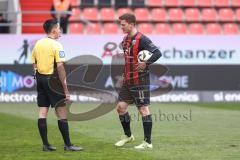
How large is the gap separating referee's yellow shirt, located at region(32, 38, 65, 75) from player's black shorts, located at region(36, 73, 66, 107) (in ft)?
0.39

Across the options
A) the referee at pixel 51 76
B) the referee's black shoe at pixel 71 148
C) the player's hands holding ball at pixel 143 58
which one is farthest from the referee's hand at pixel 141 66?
the referee's black shoe at pixel 71 148

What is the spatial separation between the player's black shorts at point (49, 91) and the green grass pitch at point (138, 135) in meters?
0.78

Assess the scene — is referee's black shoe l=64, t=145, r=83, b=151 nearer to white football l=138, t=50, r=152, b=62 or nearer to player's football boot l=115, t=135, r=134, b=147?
player's football boot l=115, t=135, r=134, b=147

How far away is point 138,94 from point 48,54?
5.40 ft

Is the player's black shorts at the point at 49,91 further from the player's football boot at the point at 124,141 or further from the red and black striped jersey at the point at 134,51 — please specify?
the player's football boot at the point at 124,141

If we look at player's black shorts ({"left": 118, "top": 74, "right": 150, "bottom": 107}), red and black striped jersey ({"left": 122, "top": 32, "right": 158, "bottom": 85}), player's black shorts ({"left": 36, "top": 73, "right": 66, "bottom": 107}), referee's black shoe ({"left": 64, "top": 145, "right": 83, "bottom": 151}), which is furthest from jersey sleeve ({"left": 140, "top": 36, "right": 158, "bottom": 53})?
referee's black shoe ({"left": 64, "top": 145, "right": 83, "bottom": 151})

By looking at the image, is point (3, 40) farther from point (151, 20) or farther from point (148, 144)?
point (148, 144)

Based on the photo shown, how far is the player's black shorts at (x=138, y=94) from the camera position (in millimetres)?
11805

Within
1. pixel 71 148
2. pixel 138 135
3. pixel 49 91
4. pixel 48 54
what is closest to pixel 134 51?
pixel 48 54

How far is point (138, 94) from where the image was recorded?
38.8 ft

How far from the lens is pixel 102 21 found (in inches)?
1166

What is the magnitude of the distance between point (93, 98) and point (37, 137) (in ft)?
35.8

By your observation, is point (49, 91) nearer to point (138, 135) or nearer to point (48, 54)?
point (48, 54)

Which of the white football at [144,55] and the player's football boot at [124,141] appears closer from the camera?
the white football at [144,55]
